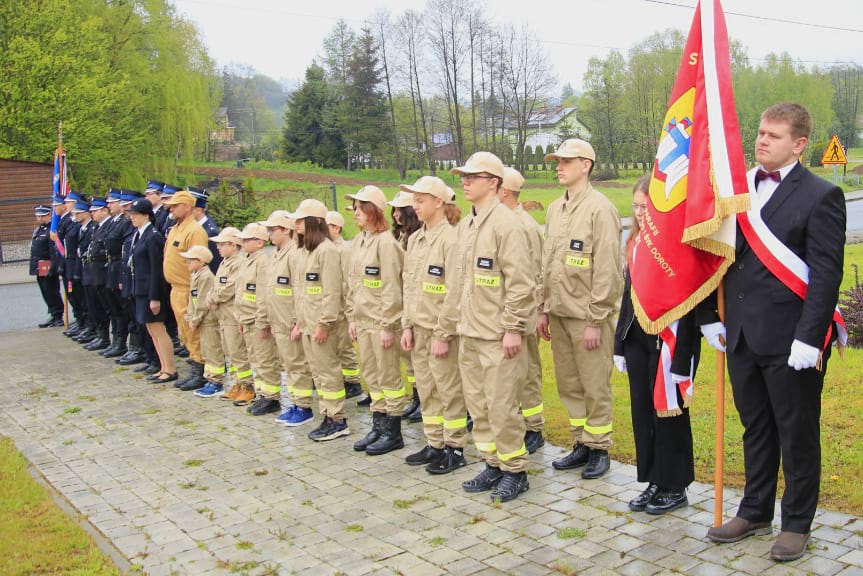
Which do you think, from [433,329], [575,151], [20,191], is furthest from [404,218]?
[20,191]

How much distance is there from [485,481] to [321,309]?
2.46 meters

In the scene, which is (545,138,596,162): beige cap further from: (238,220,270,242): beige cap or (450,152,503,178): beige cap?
(238,220,270,242): beige cap

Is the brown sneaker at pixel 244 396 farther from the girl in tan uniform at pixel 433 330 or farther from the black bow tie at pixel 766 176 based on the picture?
the black bow tie at pixel 766 176

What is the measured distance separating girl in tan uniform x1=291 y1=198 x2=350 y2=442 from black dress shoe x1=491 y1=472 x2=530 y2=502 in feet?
7.42

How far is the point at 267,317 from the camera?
8.91m

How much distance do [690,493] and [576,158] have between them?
2.59 metres

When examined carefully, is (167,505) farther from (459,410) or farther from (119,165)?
(119,165)

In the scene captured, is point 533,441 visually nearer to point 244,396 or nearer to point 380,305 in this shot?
point 380,305

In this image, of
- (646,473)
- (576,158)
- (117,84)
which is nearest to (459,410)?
(646,473)

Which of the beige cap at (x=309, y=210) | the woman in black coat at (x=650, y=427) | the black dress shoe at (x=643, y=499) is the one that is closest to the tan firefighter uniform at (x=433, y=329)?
the beige cap at (x=309, y=210)

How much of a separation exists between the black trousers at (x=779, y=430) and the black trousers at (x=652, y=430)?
1.73 ft

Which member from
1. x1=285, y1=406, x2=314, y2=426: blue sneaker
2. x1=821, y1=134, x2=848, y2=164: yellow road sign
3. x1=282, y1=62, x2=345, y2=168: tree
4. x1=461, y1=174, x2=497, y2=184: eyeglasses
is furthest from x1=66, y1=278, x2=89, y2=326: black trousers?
x1=282, y1=62, x2=345, y2=168: tree

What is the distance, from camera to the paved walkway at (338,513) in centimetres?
498

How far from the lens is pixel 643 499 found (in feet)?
18.6
